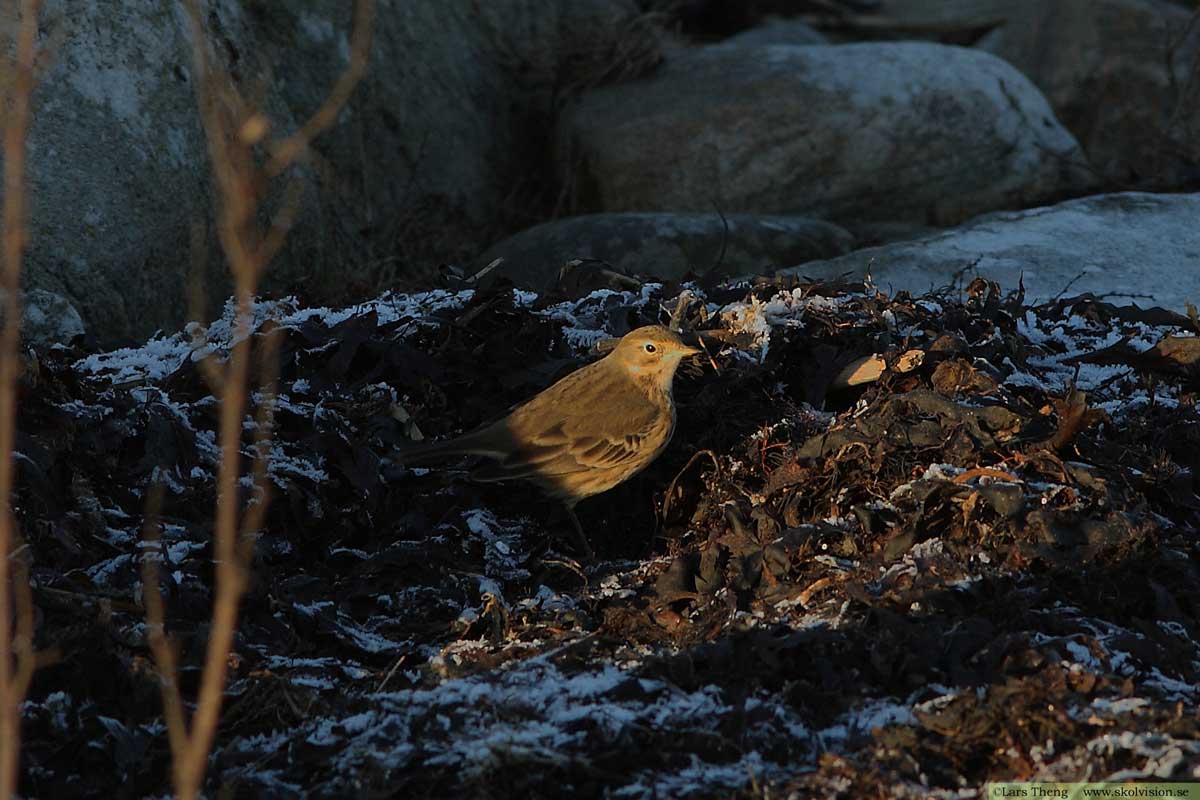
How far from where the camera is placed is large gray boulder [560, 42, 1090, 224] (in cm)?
915

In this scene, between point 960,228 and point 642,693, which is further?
point 960,228

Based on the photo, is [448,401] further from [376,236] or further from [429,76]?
[429,76]

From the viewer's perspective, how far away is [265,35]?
25.6ft

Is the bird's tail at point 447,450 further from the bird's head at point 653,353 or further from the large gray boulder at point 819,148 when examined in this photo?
the large gray boulder at point 819,148

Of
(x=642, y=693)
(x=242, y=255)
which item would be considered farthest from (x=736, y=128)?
(x=242, y=255)

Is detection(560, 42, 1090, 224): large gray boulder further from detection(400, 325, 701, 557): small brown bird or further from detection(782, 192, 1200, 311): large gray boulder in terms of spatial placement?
detection(400, 325, 701, 557): small brown bird

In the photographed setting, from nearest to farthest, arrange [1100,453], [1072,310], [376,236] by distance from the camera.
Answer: [1100,453], [1072,310], [376,236]

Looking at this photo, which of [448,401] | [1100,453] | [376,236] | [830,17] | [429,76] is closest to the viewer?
[1100,453]

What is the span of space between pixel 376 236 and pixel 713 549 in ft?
14.3

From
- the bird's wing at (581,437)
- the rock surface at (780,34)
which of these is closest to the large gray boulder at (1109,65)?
the rock surface at (780,34)

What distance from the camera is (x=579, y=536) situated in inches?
205

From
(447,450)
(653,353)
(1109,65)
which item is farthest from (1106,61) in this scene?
(447,450)

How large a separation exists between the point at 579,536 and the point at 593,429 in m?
0.43

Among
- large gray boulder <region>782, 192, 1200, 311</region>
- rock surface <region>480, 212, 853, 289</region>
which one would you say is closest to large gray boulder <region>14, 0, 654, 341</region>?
rock surface <region>480, 212, 853, 289</region>
